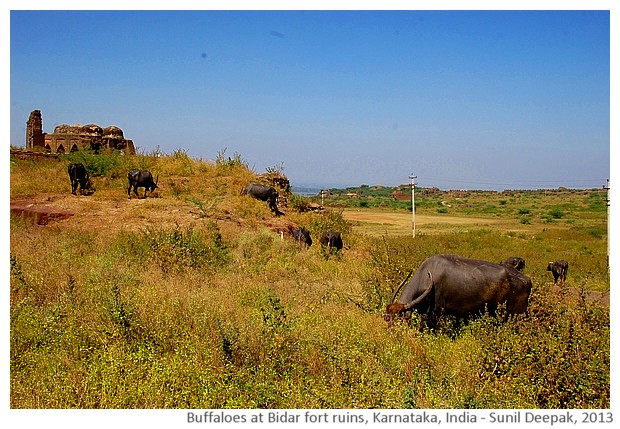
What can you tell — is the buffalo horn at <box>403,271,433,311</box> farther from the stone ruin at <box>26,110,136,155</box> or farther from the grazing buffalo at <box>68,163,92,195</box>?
the stone ruin at <box>26,110,136,155</box>

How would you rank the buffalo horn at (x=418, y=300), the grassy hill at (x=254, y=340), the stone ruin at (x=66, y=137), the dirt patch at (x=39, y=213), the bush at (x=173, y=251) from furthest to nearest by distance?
1. the stone ruin at (x=66, y=137)
2. the dirt patch at (x=39, y=213)
3. the bush at (x=173, y=251)
4. the buffalo horn at (x=418, y=300)
5. the grassy hill at (x=254, y=340)

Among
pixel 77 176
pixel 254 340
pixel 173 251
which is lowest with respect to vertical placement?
pixel 254 340

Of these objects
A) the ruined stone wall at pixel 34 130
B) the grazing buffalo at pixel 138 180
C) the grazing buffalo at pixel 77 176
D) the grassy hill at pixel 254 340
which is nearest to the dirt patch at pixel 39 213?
the grazing buffalo at pixel 77 176

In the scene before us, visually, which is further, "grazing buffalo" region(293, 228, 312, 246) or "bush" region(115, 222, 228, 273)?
"grazing buffalo" region(293, 228, 312, 246)

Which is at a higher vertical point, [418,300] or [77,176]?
[77,176]

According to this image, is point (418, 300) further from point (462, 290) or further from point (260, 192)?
point (260, 192)

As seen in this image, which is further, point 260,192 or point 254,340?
point 260,192

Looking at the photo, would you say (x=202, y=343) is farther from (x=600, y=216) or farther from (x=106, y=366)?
(x=600, y=216)

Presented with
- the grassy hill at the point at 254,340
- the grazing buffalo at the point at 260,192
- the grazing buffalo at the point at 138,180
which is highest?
the grazing buffalo at the point at 138,180

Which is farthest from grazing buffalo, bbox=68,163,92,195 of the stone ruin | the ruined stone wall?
the ruined stone wall

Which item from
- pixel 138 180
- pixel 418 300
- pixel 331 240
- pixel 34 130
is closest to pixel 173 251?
pixel 418 300

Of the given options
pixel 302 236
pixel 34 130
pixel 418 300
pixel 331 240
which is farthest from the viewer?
pixel 34 130

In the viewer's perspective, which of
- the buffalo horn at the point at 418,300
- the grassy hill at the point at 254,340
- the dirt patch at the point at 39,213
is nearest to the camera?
the grassy hill at the point at 254,340

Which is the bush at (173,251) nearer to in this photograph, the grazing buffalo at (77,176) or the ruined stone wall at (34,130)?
the grazing buffalo at (77,176)
